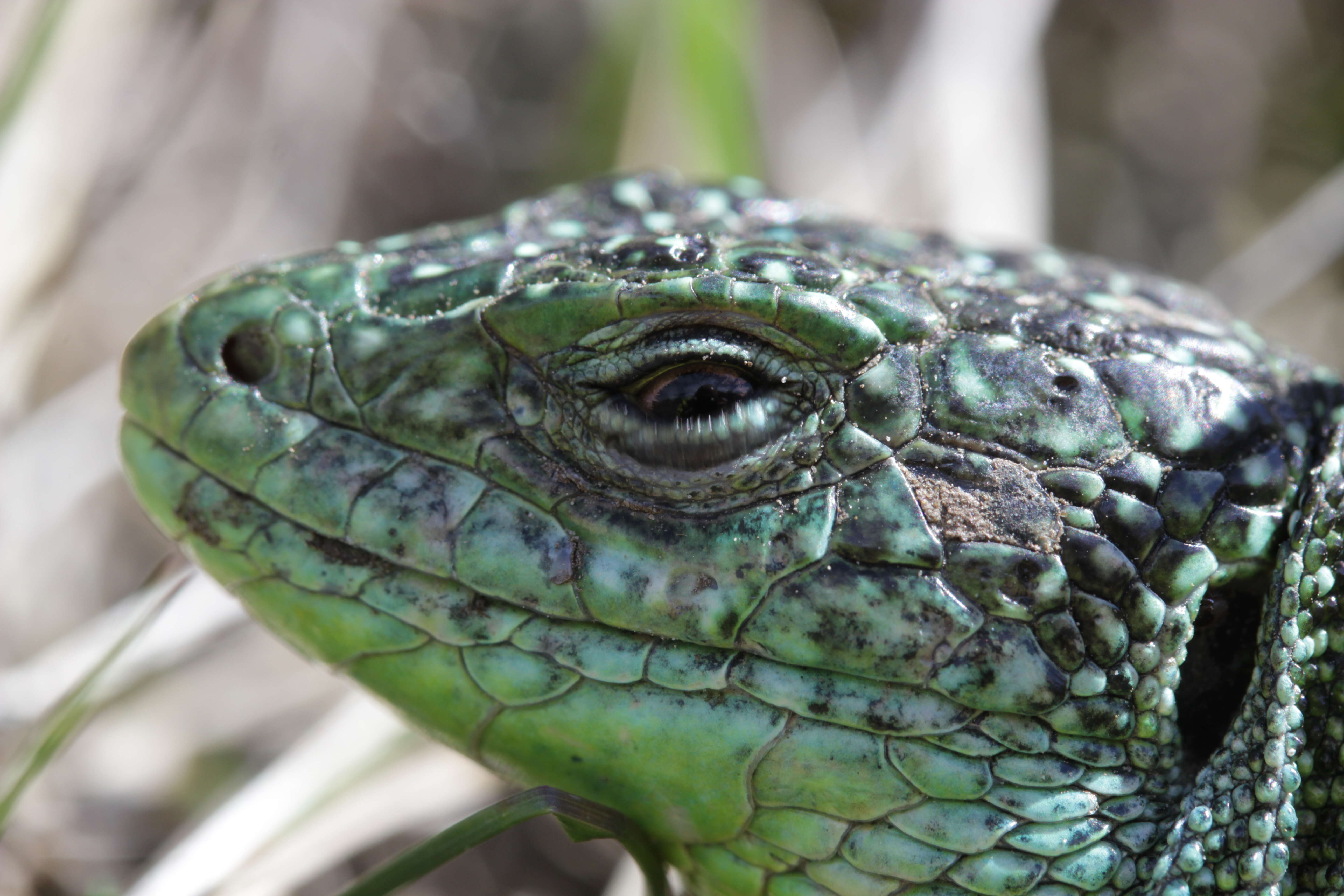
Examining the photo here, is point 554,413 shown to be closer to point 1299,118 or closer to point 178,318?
point 178,318

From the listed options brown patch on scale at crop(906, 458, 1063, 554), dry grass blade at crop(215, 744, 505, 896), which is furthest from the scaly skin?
dry grass blade at crop(215, 744, 505, 896)

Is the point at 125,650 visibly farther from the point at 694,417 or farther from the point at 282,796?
the point at 694,417

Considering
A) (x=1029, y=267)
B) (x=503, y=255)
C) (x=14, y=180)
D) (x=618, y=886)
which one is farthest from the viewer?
(x=14, y=180)

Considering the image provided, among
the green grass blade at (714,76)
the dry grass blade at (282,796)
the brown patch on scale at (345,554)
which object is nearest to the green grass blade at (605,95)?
the green grass blade at (714,76)

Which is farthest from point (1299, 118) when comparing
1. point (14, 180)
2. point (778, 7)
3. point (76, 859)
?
point (76, 859)

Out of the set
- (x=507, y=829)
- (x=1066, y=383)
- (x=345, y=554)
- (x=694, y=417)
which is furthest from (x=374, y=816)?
(x=1066, y=383)

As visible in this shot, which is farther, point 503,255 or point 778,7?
point 778,7

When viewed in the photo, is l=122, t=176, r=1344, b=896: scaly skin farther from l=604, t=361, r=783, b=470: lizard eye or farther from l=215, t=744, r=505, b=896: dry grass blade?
l=215, t=744, r=505, b=896: dry grass blade

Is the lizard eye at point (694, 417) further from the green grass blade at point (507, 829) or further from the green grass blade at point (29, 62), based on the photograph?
Answer: the green grass blade at point (29, 62)
